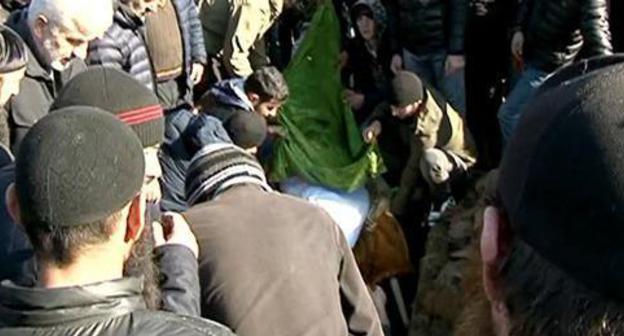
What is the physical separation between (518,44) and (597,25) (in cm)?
74

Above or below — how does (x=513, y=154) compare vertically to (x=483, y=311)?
above

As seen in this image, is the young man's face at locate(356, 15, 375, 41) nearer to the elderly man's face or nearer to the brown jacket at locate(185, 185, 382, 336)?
the elderly man's face

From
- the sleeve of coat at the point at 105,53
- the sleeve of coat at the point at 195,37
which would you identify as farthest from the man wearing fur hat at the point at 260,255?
the sleeve of coat at the point at 195,37

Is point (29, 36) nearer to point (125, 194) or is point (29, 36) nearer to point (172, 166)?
point (172, 166)

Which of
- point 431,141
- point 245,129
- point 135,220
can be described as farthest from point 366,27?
point 135,220

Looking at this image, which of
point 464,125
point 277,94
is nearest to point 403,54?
point 464,125

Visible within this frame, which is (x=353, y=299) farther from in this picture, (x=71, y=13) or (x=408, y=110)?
(x=408, y=110)

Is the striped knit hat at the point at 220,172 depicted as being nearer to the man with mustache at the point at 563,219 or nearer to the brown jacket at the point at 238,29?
the man with mustache at the point at 563,219

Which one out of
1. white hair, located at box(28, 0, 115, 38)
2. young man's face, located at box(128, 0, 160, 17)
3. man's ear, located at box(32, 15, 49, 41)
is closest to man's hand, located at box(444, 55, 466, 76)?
young man's face, located at box(128, 0, 160, 17)

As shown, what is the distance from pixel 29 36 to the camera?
194 inches

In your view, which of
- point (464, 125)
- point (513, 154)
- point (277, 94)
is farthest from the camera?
point (464, 125)

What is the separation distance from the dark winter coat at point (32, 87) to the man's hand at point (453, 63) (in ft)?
9.90

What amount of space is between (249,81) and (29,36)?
5.65 feet

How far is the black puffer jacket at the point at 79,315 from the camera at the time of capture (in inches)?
85.1
